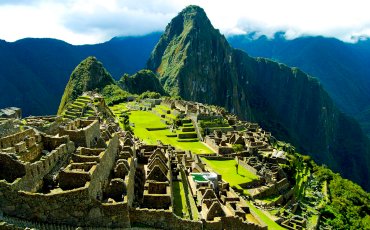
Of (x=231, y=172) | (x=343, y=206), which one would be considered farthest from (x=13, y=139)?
(x=343, y=206)

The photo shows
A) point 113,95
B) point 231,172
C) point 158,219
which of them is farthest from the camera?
point 113,95

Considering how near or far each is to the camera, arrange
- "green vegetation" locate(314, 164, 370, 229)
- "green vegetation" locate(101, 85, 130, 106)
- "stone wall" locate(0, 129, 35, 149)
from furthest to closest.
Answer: "green vegetation" locate(101, 85, 130, 106)
"green vegetation" locate(314, 164, 370, 229)
"stone wall" locate(0, 129, 35, 149)

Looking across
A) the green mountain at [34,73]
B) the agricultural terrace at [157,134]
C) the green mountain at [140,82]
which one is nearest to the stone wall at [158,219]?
the agricultural terrace at [157,134]

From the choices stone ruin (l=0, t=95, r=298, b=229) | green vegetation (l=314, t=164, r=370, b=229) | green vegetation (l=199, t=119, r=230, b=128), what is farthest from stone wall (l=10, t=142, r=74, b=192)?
green vegetation (l=199, t=119, r=230, b=128)

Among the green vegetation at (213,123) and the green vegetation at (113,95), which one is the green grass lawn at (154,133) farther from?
the green vegetation at (113,95)

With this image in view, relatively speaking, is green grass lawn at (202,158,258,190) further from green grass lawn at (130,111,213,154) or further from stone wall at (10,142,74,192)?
stone wall at (10,142,74,192)

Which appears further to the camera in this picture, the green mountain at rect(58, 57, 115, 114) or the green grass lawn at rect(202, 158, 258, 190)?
the green mountain at rect(58, 57, 115, 114)

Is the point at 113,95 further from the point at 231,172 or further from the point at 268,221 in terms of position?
the point at 268,221

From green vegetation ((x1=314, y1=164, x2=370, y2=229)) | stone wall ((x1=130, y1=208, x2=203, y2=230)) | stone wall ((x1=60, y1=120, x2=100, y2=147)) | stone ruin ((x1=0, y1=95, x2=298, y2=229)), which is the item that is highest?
stone wall ((x1=60, y1=120, x2=100, y2=147))
